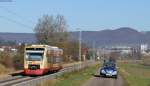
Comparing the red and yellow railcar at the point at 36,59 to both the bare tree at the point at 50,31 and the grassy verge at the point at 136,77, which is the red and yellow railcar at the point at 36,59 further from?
the bare tree at the point at 50,31

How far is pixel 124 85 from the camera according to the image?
41.8 m

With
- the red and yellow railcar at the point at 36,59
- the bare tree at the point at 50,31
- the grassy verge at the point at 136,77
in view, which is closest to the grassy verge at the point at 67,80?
the red and yellow railcar at the point at 36,59

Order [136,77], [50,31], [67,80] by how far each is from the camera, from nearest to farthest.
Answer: [67,80], [136,77], [50,31]

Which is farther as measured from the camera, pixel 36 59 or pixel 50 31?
pixel 50 31

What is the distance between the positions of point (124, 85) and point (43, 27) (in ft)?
272

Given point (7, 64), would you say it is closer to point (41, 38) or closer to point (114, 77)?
point (114, 77)

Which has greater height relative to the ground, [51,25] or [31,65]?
[51,25]

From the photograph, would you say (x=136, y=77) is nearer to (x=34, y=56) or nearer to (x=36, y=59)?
(x=36, y=59)

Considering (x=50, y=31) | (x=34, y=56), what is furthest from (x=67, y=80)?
(x=50, y=31)

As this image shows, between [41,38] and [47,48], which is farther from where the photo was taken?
[41,38]

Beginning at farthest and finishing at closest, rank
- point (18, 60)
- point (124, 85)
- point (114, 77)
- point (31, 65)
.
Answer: point (18, 60) → point (114, 77) → point (31, 65) → point (124, 85)

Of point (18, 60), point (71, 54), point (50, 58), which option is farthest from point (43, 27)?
point (50, 58)

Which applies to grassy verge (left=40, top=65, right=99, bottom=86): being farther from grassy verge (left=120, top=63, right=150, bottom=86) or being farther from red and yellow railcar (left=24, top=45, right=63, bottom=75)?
grassy verge (left=120, top=63, right=150, bottom=86)

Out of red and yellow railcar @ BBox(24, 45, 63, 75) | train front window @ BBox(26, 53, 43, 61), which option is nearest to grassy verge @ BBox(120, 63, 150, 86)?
red and yellow railcar @ BBox(24, 45, 63, 75)
